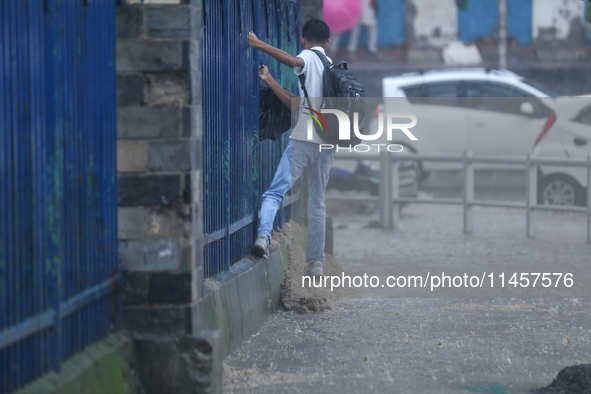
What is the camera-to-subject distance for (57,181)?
305 centimetres

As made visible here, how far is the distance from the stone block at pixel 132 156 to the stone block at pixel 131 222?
18 cm

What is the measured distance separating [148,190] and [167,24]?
756 mm

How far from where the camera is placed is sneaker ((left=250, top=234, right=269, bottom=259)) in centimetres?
567

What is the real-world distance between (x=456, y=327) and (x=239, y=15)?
8.11ft

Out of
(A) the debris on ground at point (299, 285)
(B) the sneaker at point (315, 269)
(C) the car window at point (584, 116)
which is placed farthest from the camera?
(C) the car window at point (584, 116)

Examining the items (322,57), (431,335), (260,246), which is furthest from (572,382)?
(322,57)

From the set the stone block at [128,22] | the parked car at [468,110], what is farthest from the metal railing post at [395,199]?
the stone block at [128,22]

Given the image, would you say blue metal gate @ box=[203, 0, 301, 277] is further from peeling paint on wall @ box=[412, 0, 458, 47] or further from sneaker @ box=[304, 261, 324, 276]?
peeling paint on wall @ box=[412, 0, 458, 47]

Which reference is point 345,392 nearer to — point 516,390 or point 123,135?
point 516,390

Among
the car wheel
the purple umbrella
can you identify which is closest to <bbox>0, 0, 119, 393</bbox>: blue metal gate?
the car wheel

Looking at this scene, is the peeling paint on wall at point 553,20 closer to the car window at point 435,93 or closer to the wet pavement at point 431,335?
the car window at point 435,93

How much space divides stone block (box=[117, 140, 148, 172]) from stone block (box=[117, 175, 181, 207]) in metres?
0.04

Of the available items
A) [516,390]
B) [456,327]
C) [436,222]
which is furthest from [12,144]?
[436,222]

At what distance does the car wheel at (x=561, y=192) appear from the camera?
1093 centimetres
